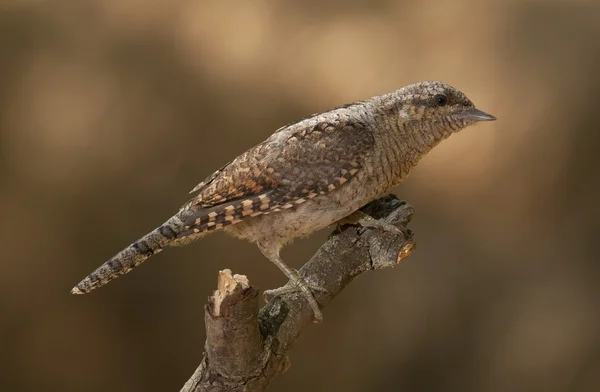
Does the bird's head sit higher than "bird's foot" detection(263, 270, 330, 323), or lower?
higher

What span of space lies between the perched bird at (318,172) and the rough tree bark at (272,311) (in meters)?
0.06

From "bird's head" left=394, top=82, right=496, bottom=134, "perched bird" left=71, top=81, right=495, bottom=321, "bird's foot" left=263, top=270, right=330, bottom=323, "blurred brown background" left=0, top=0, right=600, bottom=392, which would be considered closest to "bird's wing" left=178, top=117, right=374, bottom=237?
"perched bird" left=71, top=81, right=495, bottom=321

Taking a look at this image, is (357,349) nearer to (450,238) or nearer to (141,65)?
(450,238)

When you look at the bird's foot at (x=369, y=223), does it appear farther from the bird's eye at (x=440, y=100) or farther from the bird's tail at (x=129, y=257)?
the bird's tail at (x=129, y=257)

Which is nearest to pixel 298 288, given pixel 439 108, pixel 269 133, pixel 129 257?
pixel 129 257

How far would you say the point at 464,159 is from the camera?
3.48 metres

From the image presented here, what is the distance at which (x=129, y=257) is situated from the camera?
7.09 ft

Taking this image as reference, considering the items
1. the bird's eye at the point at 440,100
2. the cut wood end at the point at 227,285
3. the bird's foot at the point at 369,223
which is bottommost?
the bird's foot at the point at 369,223

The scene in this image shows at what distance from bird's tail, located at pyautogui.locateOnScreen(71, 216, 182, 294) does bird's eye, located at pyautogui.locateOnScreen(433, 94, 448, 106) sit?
3.12 ft

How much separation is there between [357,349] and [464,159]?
1.17 metres

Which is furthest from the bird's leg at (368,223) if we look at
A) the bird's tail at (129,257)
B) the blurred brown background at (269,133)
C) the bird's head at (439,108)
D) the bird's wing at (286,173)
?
the blurred brown background at (269,133)

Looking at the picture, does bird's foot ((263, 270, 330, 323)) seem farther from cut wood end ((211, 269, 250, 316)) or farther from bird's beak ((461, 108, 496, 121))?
bird's beak ((461, 108, 496, 121))

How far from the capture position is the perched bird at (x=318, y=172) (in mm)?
2252

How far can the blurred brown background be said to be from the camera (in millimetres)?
3459
